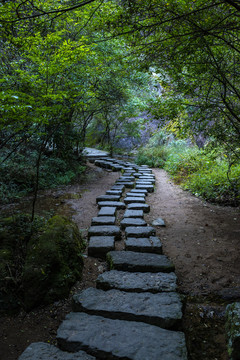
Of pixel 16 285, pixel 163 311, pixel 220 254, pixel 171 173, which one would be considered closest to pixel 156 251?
pixel 220 254

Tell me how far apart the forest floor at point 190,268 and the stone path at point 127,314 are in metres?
0.25

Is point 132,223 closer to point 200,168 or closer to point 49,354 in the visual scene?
point 49,354

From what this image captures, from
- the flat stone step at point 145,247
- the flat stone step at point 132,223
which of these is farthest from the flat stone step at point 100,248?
the flat stone step at point 132,223

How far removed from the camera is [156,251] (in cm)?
316

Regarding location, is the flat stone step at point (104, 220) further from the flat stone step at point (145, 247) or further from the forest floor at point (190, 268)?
the flat stone step at point (145, 247)

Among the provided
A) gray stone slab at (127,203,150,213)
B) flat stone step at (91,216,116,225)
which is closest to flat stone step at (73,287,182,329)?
flat stone step at (91,216,116,225)

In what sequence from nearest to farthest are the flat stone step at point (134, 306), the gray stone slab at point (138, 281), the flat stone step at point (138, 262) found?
the flat stone step at point (134, 306) < the gray stone slab at point (138, 281) < the flat stone step at point (138, 262)

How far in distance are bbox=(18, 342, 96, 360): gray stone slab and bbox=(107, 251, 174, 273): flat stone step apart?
116cm

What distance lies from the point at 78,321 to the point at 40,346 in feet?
1.06

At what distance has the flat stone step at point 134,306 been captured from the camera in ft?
6.26

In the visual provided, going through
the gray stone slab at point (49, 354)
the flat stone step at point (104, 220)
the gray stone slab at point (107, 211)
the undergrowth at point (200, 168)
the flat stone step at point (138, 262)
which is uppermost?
the undergrowth at point (200, 168)

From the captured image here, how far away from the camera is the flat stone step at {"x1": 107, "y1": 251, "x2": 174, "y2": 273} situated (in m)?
2.69

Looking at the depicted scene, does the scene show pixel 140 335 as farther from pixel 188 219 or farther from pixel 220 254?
pixel 188 219

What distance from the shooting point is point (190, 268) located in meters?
3.09
